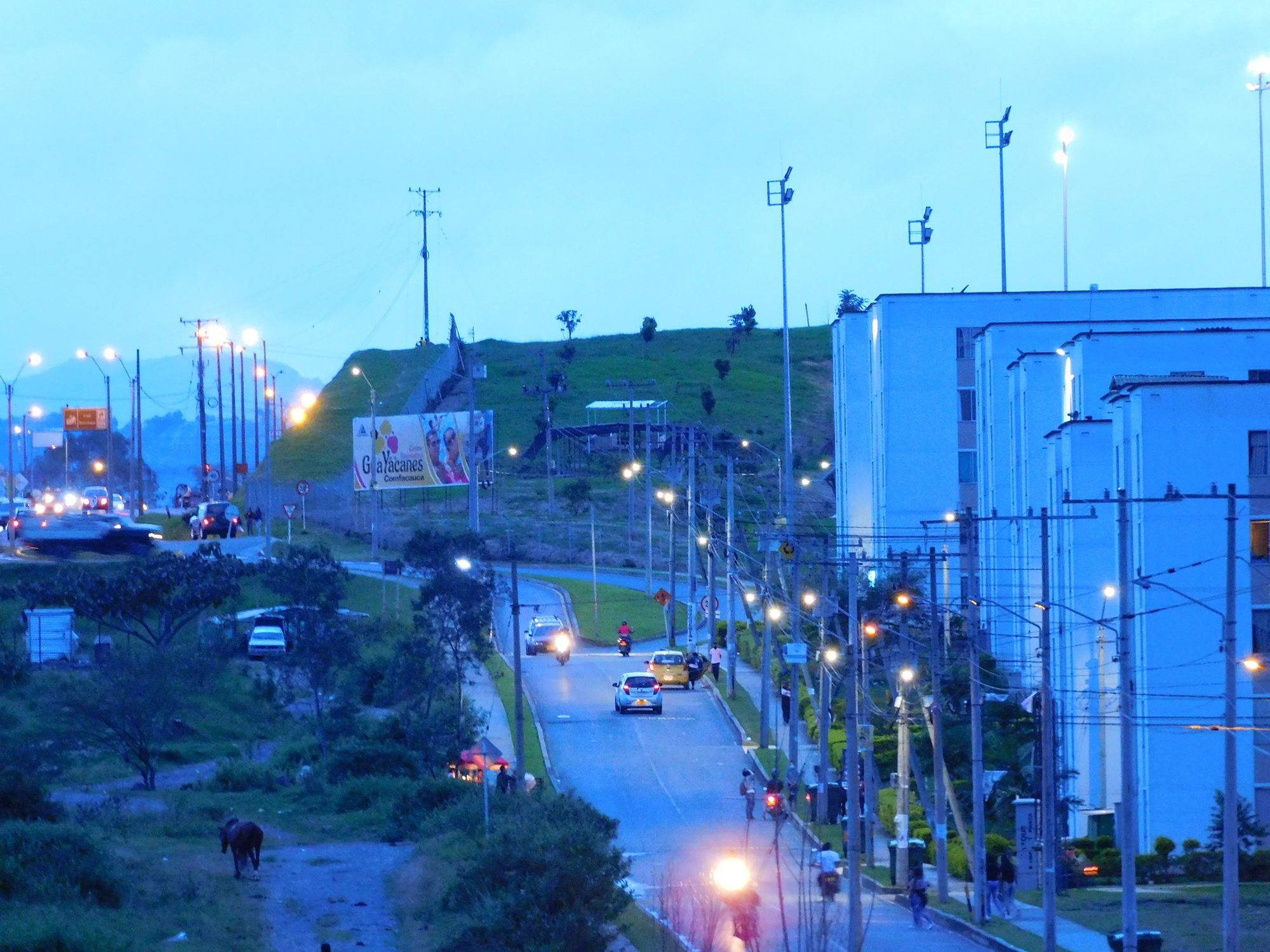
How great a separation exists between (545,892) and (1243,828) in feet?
59.6

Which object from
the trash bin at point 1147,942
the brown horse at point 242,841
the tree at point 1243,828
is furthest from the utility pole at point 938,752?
the brown horse at point 242,841

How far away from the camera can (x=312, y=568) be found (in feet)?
147

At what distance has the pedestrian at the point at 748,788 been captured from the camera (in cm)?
3444

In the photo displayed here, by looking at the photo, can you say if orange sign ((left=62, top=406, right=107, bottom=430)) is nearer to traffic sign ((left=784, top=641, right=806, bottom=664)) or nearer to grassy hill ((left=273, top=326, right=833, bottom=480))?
grassy hill ((left=273, top=326, right=833, bottom=480))

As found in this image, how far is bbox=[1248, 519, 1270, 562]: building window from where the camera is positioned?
35156 mm

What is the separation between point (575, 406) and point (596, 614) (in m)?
70.3

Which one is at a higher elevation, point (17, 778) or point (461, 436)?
point (461, 436)

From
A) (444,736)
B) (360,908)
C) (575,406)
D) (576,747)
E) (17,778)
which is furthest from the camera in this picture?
(575,406)

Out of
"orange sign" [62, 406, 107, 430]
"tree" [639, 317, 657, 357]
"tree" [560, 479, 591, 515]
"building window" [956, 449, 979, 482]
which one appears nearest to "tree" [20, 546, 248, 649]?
"building window" [956, 449, 979, 482]

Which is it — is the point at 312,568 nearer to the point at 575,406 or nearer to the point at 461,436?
the point at 461,436

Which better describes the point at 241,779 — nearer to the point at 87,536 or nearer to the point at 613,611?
the point at 87,536

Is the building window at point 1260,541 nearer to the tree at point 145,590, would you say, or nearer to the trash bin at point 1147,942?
the trash bin at point 1147,942

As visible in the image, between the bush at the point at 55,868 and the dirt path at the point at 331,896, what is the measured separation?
8.72 feet

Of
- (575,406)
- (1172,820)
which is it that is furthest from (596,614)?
(575,406)
